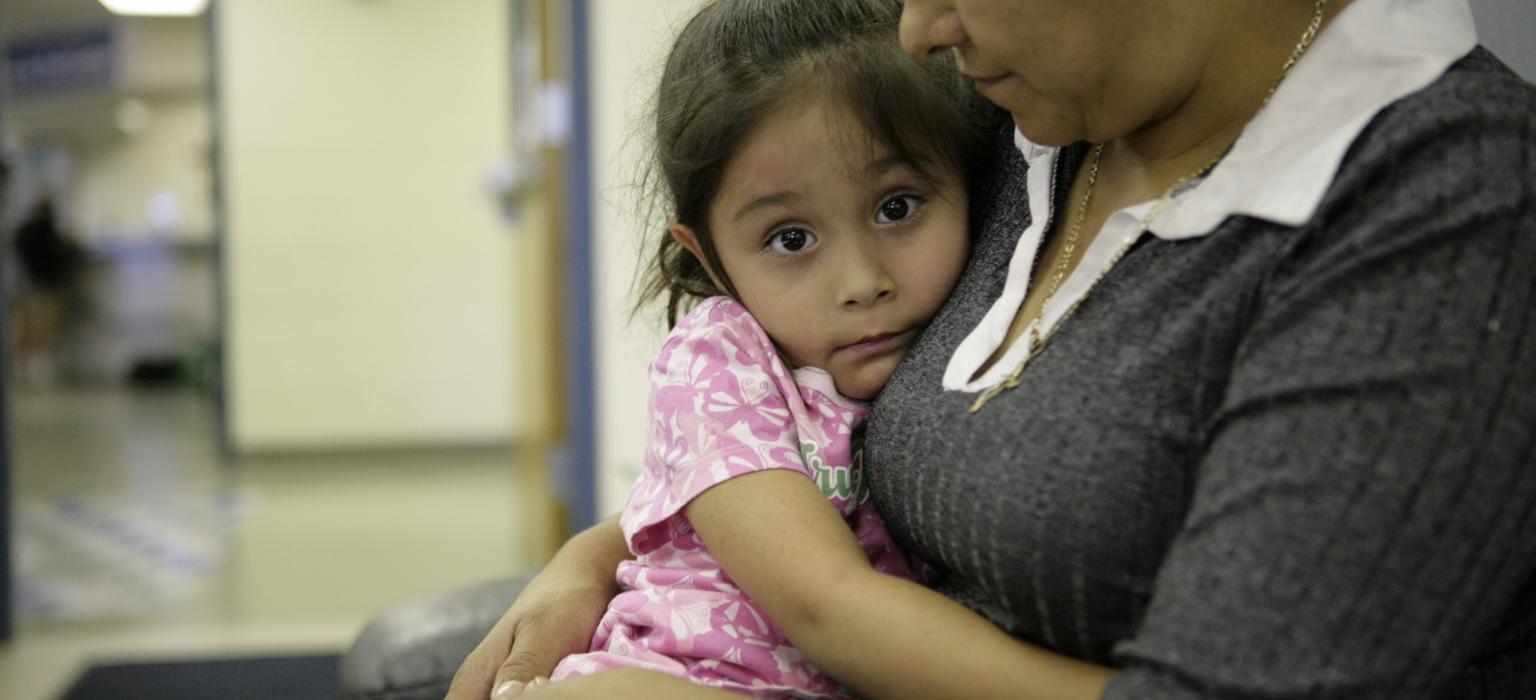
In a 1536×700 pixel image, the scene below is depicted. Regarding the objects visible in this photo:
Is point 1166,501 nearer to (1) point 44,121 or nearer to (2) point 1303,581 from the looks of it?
(2) point 1303,581

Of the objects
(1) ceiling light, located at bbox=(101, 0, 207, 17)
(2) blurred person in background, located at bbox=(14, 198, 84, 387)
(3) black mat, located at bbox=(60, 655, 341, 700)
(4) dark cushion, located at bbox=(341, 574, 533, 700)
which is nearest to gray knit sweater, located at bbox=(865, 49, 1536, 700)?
(4) dark cushion, located at bbox=(341, 574, 533, 700)

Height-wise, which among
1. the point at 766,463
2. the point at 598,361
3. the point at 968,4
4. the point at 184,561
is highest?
the point at 968,4

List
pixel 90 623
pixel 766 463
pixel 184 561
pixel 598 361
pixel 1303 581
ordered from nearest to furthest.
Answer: pixel 1303 581
pixel 766 463
pixel 598 361
pixel 90 623
pixel 184 561

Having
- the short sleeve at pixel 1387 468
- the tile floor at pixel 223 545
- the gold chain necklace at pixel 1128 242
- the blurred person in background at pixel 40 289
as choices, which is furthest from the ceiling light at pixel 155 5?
the short sleeve at pixel 1387 468

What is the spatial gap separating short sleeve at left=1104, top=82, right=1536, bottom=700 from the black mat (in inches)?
117

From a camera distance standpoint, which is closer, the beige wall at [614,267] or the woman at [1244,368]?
the woman at [1244,368]

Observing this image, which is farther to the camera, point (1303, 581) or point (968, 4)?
point (968, 4)

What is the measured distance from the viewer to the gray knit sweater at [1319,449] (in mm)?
643

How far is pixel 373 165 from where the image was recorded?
7.03m

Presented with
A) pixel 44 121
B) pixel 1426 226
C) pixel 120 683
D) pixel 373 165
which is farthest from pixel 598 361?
pixel 44 121

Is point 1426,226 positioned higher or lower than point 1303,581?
higher

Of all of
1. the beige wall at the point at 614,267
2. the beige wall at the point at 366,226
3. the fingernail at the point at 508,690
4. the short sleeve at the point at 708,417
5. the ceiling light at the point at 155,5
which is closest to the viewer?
the short sleeve at the point at 708,417

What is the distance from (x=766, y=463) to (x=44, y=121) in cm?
→ 1503

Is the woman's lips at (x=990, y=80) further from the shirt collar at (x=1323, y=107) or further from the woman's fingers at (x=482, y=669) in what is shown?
the woman's fingers at (x=482, y=669)
